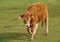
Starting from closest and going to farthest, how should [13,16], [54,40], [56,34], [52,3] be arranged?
[54,40]
[56,34]
[13,16]
[52,3]

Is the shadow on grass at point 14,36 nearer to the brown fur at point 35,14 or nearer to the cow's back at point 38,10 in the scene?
the brown fur at point 35,14

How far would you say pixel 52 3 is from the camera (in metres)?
19.2

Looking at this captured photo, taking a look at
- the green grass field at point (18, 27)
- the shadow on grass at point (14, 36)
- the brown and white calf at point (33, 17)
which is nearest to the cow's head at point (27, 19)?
the brown and white calf at point (33, 17)

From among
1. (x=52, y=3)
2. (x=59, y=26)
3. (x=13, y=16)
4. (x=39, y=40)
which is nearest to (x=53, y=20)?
(x=59, y=26)

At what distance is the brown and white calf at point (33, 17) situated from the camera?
991 centimetres

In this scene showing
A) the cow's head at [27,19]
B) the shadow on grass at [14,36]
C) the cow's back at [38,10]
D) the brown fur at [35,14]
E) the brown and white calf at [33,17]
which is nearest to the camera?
the cow's head at [27,19]

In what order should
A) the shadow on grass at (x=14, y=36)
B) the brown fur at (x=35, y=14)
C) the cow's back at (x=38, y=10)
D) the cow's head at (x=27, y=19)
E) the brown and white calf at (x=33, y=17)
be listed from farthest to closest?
the shadow on grass at (x=14, y=36), the cow's back at (x=38, y=10), the brown fur at (x=35, y=14), the brown and white calf at (x=33, y=17), the cow's head at (x=27, y=19)

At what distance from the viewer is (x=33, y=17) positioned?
10.3 meters

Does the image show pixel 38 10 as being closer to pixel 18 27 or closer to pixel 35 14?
pixel 35 14

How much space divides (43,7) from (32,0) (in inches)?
350

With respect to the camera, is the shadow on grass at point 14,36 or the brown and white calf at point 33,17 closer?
the brown and white calf at point 33,17

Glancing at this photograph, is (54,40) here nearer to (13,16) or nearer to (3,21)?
(3,21)

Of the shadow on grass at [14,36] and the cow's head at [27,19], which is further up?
the cow's head at [27,19]

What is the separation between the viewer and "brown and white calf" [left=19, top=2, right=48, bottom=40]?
390 inches
